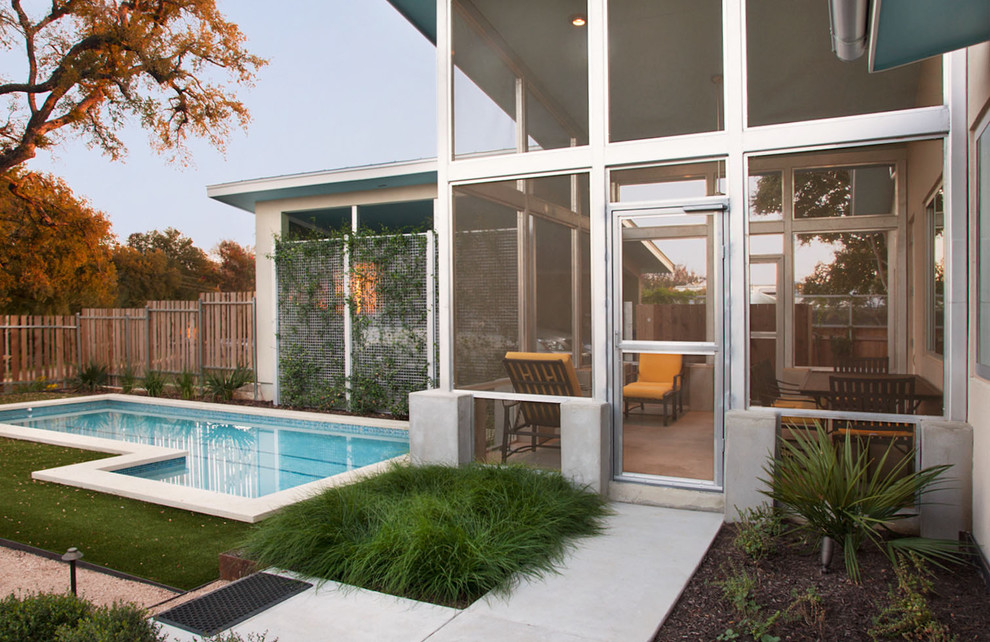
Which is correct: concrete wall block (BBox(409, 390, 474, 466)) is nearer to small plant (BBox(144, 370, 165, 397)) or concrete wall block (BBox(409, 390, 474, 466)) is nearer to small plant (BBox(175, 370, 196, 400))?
small plant (BBox(175, 370, 196, 400))

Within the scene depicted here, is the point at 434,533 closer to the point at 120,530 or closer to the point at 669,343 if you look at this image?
the point at 669,343

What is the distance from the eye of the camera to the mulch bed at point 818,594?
2.82m

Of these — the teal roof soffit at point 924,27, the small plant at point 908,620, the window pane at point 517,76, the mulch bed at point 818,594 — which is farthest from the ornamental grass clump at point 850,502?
the window pane at point 517,76

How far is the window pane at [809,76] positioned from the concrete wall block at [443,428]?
3.16 metres

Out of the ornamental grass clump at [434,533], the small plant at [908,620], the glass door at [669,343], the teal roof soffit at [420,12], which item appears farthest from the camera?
the teal roof soffit at [420,12]

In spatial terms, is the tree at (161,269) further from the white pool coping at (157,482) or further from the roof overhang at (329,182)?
the white pool coping at (157,482)

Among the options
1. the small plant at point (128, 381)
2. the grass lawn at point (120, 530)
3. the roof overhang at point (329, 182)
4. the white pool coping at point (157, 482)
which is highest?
the roof overhang at point (329, 182)

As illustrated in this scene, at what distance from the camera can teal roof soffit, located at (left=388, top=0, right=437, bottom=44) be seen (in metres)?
6.29

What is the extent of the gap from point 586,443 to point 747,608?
2.02 m

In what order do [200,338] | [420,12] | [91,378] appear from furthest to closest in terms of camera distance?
[91,378] → [200,338] → [420,12]

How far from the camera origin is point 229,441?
28.5 feet

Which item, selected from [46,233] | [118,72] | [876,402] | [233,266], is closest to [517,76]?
[876,402]

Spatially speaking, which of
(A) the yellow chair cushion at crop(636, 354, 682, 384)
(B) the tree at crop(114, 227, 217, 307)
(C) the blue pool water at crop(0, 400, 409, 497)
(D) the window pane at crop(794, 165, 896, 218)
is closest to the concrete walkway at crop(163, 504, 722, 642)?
(A) the yellow chair cushion at crop(636, 354, 682, 384)

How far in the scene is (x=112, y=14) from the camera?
1429cm
